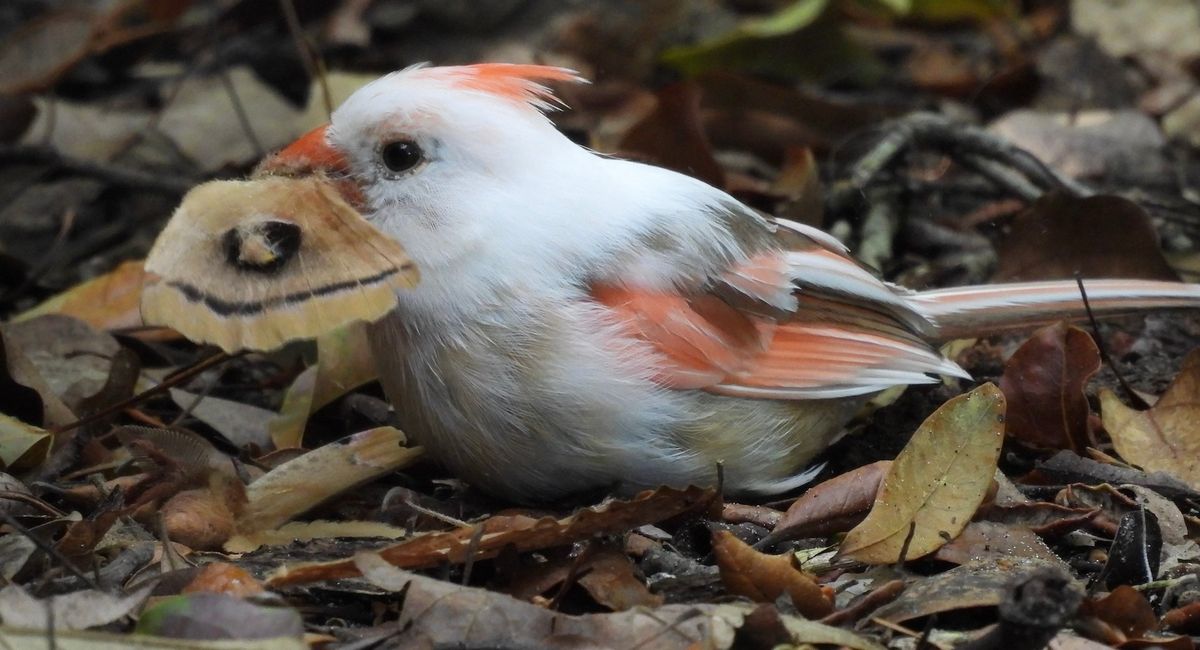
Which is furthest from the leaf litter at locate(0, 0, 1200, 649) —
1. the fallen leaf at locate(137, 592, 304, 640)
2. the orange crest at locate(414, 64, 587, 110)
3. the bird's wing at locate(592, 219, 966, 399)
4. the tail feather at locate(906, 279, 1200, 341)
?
the orange crest at locate(414, 64, 587, 110)

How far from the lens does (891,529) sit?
3305 millimetres

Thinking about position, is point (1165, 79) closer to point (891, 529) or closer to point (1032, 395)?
point (1032, 395)

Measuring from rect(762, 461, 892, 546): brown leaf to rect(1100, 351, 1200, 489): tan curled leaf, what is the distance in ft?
2.69

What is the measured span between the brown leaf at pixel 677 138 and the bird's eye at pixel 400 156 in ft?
5.81

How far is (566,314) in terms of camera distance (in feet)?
11.4

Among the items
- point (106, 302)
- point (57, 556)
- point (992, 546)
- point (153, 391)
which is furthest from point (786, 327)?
point (106, 302)

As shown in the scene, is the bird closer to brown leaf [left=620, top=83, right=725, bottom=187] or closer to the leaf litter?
the leaf litter

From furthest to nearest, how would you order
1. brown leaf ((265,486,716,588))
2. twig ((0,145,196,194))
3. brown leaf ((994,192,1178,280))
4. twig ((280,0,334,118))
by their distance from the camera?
twig ((0,145,196,194)), twig ((280,0,334,118)), brown leaf ((994,192,1178,280)), brown leaf ((265,486,716,588))

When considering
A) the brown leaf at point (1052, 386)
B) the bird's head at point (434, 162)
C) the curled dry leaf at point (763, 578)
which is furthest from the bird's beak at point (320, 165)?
the brown leaf at point (1052, 386)

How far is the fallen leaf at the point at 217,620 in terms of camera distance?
265 cm

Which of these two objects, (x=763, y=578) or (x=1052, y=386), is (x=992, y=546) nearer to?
(x=763, y=578)

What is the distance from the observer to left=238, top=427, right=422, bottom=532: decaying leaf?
3564 mm

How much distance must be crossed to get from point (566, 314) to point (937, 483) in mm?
932

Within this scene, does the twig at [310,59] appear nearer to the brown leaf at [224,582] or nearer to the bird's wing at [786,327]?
the bird's wing at [786,327]
